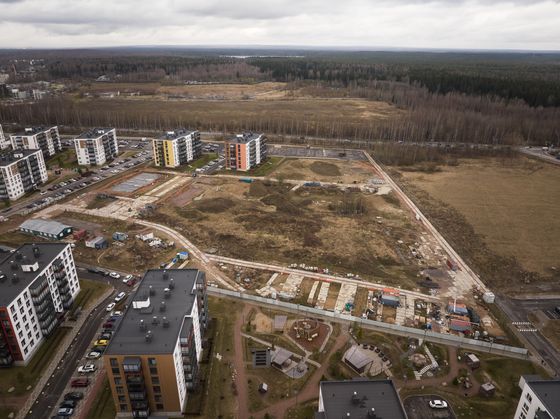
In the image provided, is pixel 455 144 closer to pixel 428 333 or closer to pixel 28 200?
pixel 428 333

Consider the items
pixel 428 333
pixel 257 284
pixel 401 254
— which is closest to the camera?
pixel 428 333

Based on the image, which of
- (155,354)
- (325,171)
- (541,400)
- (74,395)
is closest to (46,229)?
(74,395)

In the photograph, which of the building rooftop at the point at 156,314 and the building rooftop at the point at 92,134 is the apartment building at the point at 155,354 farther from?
the building rooftop at the point at 92,134

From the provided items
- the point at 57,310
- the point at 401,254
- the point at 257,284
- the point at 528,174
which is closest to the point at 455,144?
the point at 528,174

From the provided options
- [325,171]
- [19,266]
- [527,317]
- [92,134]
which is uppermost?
[92,134]

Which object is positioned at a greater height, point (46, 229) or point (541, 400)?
point (541, 400)

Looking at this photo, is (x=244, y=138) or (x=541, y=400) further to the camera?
(x=244, y=138)

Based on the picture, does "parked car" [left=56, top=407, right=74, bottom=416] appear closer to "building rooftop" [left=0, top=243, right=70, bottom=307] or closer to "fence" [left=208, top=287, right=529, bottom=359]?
"building rooftop" [left=0, top=243, right=70, bottom=307]

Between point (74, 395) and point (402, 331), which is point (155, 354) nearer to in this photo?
point (74, 395)
